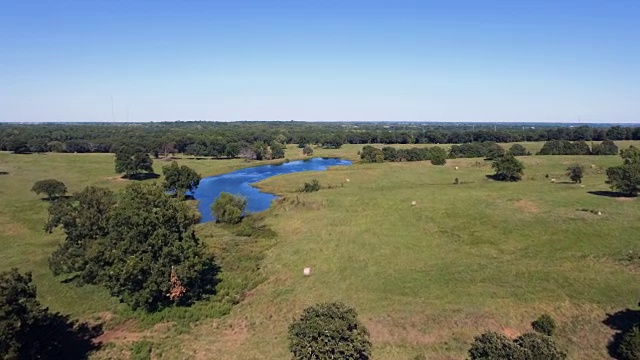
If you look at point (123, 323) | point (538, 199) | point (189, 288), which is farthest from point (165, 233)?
point (538, 199)

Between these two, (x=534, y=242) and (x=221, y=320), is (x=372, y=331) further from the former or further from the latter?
(x=534, y=242)

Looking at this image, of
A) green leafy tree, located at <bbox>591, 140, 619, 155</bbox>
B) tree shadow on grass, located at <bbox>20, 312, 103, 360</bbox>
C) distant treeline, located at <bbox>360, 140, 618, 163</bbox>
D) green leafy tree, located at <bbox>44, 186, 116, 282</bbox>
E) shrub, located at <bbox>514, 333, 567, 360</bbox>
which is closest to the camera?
shrub, located at <bbox>514, 333, 567, 360</bbox>

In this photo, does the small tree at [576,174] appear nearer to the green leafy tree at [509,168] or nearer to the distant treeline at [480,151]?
the green leafy tree at [509,168]

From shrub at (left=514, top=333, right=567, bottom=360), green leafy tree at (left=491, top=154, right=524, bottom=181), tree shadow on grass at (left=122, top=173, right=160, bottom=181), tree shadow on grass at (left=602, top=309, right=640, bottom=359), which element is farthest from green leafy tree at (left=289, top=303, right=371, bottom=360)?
tree shadow on grass at (left=122, top=173, right=160, bottom=181)

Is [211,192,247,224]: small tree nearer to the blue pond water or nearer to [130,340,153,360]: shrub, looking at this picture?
the blue pond water

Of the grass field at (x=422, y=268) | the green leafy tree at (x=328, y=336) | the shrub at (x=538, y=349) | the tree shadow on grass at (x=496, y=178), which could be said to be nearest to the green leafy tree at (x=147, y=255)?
the grass field at (x=422, y=268)

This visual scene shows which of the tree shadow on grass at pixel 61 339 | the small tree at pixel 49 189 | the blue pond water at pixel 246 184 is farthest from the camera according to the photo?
the blue pond water at pixel 246 184
